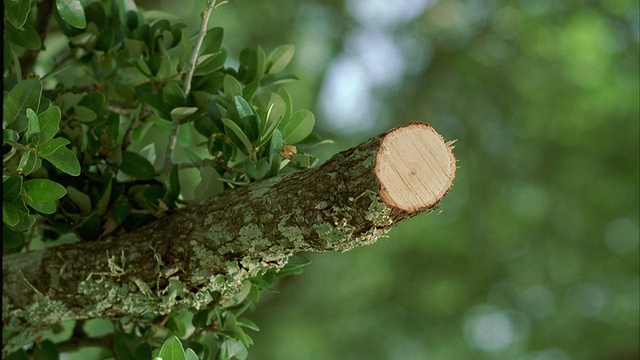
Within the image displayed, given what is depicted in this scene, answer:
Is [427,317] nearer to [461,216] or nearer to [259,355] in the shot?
[461,216]

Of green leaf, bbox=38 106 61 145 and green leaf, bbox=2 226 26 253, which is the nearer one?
green leaf, bbox=38 106 61 145

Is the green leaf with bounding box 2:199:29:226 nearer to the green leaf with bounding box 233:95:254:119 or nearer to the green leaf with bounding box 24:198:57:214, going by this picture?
the green leaf with bounding box 24:198:57:214

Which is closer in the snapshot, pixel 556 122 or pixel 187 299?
pixel 187 299

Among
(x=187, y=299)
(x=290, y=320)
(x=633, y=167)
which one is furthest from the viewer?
(x=290, y=320)

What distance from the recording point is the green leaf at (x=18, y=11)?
2.13 ft

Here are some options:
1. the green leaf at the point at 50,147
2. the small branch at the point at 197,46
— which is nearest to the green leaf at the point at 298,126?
the small branch at the point at 197,46

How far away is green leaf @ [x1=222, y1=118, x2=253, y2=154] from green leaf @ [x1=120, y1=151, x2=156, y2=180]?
13cm

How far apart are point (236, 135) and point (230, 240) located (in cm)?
10

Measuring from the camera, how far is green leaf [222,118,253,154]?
2.20 ft

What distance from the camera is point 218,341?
0.76 meters

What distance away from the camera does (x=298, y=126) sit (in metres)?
0.74

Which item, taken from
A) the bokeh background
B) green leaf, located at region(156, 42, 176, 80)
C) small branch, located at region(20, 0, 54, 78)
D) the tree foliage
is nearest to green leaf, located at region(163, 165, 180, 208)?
the tree foliage

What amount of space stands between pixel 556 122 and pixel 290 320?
135 centimetres

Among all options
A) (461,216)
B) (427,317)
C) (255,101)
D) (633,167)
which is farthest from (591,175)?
(255,101)
